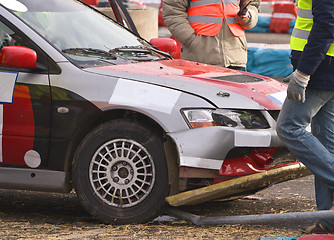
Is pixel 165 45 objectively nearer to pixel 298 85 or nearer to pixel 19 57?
pixel 19 57

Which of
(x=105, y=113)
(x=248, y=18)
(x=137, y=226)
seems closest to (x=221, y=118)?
(x=105, y=113)

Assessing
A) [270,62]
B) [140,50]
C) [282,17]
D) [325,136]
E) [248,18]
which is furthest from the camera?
[282,17]

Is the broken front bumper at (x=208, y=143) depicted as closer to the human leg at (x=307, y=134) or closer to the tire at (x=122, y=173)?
the tire at (x=122, y=173)

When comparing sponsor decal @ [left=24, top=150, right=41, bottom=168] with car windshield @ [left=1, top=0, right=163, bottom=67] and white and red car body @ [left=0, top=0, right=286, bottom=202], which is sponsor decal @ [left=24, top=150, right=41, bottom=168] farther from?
car windshield @ [left=1, top=0, right=163, bottom=67]

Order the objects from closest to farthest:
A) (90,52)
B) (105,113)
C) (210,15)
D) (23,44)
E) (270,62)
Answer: (105,113) < (23,44) < (90,52) < (210,15) < (270,62)

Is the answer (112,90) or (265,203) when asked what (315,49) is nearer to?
(112,90)

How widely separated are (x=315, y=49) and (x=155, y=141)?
4.28 ft

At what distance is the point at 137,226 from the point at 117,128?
0.71m

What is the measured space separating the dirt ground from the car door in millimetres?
514

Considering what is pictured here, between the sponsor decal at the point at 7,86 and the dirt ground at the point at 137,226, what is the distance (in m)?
0.93

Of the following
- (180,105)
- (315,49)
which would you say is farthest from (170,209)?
(315,49)

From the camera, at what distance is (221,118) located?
5.38 meters

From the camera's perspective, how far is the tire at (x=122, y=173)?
5418mm

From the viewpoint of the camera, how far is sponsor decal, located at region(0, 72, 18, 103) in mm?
5578
